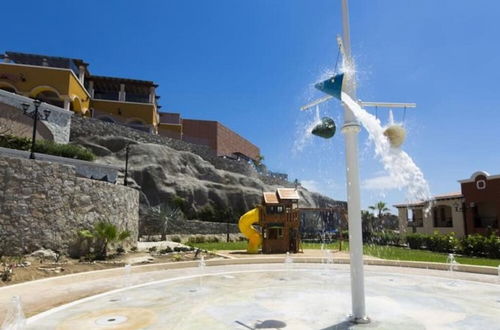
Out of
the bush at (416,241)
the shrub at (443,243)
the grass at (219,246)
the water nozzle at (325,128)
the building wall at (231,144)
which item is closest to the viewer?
the water nozzle at (325,128)

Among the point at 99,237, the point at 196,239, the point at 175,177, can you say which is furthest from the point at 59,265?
the point at 175,177

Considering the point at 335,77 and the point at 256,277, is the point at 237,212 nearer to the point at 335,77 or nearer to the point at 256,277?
the point at 256,277

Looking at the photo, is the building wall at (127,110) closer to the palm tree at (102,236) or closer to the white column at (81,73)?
the white column at (81,73)

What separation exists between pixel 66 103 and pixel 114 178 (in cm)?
1720

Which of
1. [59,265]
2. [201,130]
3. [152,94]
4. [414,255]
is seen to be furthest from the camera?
[201,130]

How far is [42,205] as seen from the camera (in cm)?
1578

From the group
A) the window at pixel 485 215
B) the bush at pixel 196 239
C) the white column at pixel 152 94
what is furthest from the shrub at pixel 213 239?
the window at pixel 485 215

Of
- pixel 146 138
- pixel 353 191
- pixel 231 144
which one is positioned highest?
pixel 231 144

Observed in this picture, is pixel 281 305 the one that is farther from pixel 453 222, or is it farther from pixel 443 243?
pixel 453 222

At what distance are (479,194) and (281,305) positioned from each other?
29886 millimetres

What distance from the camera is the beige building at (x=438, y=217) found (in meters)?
32.9

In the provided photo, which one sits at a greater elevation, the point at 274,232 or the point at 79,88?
the point at 79,88

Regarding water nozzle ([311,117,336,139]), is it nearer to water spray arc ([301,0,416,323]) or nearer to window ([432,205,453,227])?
water spray arc ([301,0,416,323])

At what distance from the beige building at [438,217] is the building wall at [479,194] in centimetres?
112
